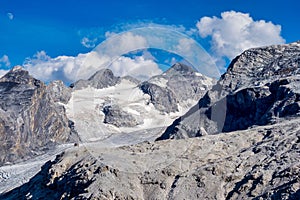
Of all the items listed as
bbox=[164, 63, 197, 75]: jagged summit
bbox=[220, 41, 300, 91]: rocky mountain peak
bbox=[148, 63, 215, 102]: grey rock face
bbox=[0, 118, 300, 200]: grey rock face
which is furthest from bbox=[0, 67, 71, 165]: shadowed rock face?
bbox=[164, 63, 197, 75]: jagged summit

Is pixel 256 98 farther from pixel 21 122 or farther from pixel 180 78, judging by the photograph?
pixel 21 122

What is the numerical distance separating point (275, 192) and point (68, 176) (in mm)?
19952

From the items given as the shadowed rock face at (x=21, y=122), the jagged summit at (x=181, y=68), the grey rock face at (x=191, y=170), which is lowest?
the grey rock face at (x=191, y=170)

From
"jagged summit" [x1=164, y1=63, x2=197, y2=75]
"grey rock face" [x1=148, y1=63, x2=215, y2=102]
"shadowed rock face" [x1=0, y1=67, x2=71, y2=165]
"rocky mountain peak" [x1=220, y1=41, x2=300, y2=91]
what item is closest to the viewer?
"jagged summit" [x1=164, y1=63, x2=197, y2=75]

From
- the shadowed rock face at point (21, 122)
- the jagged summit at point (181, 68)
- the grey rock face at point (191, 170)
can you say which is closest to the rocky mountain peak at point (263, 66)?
the grey rock face at point (191, 170)

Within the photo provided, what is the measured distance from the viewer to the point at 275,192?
38.9 metres

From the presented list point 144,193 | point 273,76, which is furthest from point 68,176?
point 273,76

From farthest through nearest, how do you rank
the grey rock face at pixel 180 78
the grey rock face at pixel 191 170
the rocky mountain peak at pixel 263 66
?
1. the rocky mountain peak at pixel 263 66
2. the grey rock face at pixel 191 170
3. the grey rock face at pixel 180 78

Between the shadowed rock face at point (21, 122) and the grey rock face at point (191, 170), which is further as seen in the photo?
the shadowed rock face at point (21, 122)

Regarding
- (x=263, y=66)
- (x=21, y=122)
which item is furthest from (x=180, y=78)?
(x=21, y=122)

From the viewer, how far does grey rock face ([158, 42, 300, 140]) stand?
68750mm

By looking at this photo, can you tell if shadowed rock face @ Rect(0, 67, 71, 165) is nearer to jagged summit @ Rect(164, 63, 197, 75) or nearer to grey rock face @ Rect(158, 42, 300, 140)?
grey rock face @ Rect(158, 42, 300, 140)

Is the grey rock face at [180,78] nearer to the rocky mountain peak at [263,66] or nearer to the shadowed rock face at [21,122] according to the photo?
the rocky mountain peak at [263,66]

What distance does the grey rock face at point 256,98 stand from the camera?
68.8 metres
